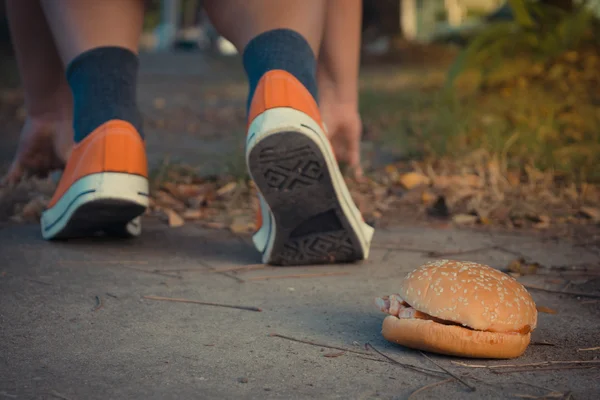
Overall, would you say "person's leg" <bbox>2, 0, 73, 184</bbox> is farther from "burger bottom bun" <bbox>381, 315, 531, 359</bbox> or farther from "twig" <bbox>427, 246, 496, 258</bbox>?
"burger bottom bun" <bbox>381, 315, 531, 359</bbox>

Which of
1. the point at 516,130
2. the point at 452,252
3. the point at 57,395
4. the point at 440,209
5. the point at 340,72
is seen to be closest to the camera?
the point at 57,395

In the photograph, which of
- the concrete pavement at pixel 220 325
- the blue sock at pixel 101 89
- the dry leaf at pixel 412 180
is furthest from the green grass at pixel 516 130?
the blue sock at pixel 101 89

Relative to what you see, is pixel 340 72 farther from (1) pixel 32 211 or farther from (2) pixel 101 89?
(1) pixel 32 211

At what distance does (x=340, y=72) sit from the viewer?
3.52m

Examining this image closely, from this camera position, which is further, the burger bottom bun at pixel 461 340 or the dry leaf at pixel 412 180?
the dry leaf at pixel 412 180

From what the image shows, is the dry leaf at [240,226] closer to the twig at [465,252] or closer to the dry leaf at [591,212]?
the twig at [465,252]

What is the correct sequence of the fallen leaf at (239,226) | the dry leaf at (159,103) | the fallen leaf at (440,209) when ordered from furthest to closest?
the dry leaf at (159,103) → the fallen leaf at (440,209) → the fallen leaf at (239,226)

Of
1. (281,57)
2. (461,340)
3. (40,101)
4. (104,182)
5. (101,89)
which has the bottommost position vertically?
(461,340)

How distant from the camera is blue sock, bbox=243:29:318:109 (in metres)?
2.42

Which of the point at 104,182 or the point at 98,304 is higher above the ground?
the point at 104,182

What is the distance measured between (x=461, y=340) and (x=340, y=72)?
2022 mm

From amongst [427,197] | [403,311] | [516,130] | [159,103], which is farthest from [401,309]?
[159,103]

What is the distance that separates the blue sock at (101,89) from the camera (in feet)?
8.20

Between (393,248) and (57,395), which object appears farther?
(393,248)
